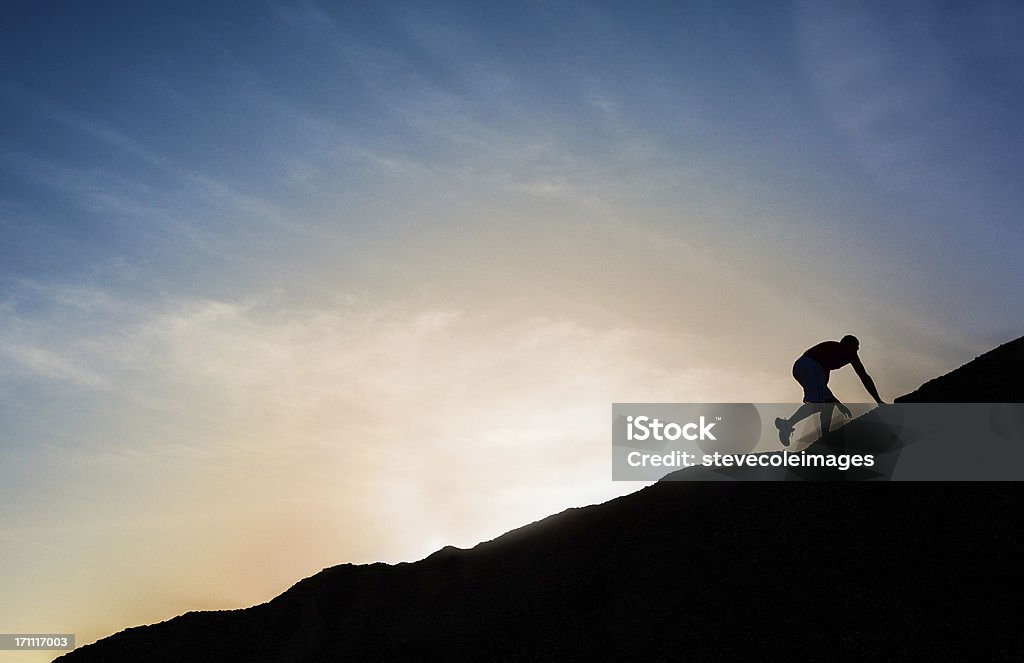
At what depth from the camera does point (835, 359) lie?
16.7 meters

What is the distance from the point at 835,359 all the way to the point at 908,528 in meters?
3.67

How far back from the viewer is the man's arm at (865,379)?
1662 cm

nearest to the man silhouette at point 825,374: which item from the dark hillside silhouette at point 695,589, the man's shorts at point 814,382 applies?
the man's shorts at point 814,382

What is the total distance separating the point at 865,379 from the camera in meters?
16.7

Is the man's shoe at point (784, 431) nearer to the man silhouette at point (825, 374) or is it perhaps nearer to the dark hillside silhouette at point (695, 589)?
the man silhouette at point (825, 374)

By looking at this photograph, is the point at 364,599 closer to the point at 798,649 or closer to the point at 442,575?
the point at 442,575

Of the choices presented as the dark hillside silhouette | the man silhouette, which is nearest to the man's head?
the man silhouette

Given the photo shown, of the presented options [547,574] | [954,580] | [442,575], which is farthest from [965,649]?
[442,575]

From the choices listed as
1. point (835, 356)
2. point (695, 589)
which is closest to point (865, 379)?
point (835, 356)

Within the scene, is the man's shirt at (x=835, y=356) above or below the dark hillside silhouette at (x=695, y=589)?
above

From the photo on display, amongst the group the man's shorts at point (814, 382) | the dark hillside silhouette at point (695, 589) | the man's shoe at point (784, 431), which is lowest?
the dark hillside silhouette at point (695, 589)

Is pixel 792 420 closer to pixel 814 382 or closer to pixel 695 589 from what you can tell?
pixel 814 382

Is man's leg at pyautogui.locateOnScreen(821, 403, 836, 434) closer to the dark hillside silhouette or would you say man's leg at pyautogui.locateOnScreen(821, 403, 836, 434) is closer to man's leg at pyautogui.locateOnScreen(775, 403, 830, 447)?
man's leg at pyautogui.locateOnScreen(775, 403, 830, 447)

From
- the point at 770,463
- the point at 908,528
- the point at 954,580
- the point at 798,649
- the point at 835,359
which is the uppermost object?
the point at 835,359
